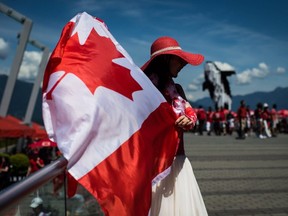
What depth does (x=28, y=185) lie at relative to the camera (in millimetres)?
1458

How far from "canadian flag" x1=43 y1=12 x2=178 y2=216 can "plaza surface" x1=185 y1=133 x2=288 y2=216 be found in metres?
2.84

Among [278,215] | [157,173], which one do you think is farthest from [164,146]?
[278,215]

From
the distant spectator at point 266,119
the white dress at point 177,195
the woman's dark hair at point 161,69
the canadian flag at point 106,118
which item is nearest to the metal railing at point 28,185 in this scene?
the canadian flag at point 106,118

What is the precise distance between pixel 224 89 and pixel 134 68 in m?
30.2

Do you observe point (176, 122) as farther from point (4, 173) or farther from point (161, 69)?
point (4, 173)

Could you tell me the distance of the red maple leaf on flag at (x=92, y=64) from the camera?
219 centimetres

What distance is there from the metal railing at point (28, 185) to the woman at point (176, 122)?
2.71 ft

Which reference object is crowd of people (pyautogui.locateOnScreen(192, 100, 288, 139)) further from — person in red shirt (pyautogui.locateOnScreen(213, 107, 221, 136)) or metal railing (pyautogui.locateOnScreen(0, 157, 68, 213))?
metal railing (pyautogui.locateOnScreen(0, 157, 68, 213))

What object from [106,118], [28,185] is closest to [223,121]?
[106,118]

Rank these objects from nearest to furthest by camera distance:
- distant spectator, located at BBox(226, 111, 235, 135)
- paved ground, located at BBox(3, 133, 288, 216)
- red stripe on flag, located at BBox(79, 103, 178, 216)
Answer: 1. red stripe on flag, located at BBox(79, 103, 178, 216)
2. paved ground, located at BBox(3, 133, 288, 216)
3. distant spectator, located at BBox(226, 111, 235, 135)

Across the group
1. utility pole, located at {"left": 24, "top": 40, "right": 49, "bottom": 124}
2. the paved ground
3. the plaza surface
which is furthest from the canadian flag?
utility pole, located at {"left": 24, "top": 40, "right": 49, "bottom": 124}

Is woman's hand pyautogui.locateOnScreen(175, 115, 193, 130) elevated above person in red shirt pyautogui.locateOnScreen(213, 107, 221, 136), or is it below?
above

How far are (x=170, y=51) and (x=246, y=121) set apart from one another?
17.7 metres

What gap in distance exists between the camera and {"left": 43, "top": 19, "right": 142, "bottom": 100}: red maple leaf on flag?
2189 mm
